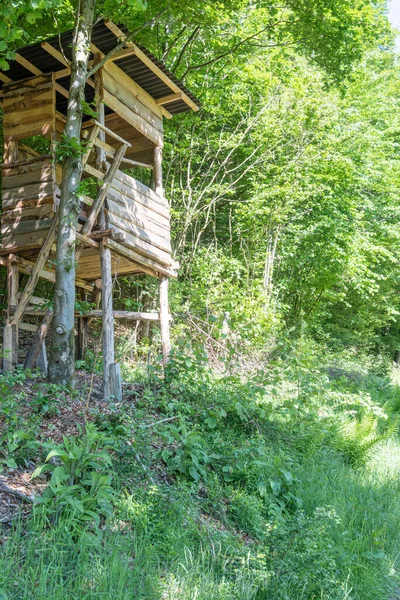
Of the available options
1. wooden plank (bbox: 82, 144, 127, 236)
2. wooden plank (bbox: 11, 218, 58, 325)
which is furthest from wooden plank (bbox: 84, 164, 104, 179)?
wooden plank (bbox: 11, 218, 58, 325)

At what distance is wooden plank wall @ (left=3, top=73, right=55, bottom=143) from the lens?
30.0ft

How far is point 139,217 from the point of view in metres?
9.85

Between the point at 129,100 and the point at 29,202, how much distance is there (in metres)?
2.48

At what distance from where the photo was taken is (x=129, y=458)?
5.44 meters

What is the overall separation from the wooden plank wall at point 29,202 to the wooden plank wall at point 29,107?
0.53m

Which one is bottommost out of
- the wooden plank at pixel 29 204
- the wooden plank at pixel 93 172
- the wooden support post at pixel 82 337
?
the wooden support post at pixel 82 337

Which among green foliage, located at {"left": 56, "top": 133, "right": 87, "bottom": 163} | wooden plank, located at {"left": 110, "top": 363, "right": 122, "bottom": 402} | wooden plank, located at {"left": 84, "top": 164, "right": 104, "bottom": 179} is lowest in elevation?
wooden plank, located at {"left": 110, "top": 363, "right": 122, "bottom": 402}

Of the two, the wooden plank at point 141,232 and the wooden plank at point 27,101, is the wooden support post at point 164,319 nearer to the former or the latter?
the wooden plank at point 141,232

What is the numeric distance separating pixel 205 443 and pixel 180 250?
8.47m

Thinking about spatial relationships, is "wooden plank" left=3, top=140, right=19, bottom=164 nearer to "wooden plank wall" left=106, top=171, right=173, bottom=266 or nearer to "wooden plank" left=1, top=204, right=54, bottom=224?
"wooden plank" left=1, top=204, right=54, bottom=224

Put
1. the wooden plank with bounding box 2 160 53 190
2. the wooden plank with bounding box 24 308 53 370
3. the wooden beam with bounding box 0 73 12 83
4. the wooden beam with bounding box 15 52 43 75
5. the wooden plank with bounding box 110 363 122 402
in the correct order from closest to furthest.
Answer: the wooden plank with bounding box 110 363 122 402
the wooden plank with bounding box 24 308 53 370
the wooden beam with bounding box 15 52 43 75
the wooden plank with bounding box 2 160 53 190
the wooden beam with bounding box 0 73 12 83

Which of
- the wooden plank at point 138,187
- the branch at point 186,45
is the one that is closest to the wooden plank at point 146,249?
the wooden plank at point 138,187

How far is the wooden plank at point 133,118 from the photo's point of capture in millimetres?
9195

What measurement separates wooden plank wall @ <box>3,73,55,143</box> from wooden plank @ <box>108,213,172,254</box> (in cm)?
170
